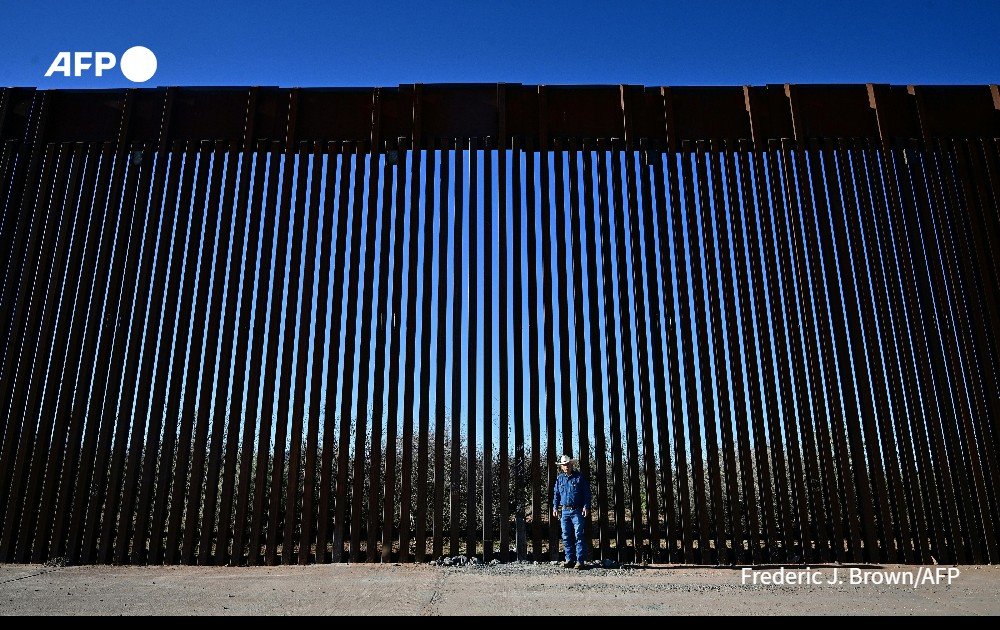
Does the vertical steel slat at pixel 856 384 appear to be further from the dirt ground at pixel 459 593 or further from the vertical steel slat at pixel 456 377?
the vertical steel slat at pixel 456 377

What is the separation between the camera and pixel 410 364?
7.48m

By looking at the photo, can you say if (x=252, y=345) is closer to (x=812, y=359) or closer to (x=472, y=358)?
(x=472, y=358)

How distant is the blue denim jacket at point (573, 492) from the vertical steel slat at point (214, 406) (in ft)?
11.9

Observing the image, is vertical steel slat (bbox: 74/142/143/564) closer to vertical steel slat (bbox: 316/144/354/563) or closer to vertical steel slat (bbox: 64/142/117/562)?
vertical steel slat (bbox: 64/142/117/562)

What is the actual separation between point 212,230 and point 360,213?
1.81 m

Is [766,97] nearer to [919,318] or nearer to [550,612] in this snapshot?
[919,318]

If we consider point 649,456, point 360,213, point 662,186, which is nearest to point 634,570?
point 649,456

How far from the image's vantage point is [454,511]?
23.8ft

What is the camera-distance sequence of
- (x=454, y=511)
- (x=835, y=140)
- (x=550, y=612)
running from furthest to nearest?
(x=835, y=140), (x=454, y=511), (x=550, y=612)

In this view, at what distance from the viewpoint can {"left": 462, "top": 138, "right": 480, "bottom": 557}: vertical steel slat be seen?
23.4 ft

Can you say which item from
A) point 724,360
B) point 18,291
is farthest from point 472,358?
point 18,291

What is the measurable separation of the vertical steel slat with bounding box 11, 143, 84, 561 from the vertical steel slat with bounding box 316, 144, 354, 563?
3062 millimetres

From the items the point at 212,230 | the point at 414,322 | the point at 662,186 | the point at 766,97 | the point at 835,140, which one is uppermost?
the point at 766,97

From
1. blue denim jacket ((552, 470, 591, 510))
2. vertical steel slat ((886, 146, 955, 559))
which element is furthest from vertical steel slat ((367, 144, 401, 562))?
vertical steel slat ((886, 146, 955, 559))
